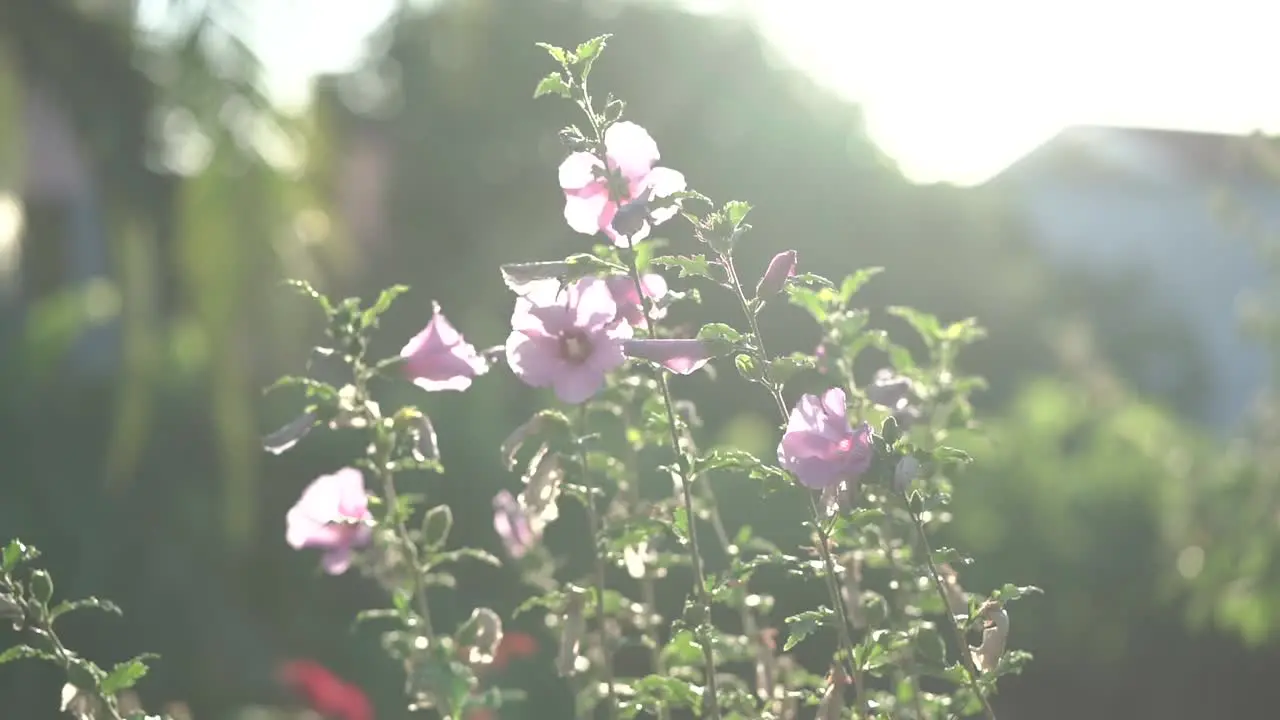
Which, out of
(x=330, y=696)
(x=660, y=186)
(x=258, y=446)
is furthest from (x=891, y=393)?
(x=258, y=446)

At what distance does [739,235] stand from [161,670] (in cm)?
471

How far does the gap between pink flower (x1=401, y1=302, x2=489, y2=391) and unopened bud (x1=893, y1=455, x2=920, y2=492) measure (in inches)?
18.4

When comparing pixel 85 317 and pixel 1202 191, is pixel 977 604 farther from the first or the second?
pixel 1202 191

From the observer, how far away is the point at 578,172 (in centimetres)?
159

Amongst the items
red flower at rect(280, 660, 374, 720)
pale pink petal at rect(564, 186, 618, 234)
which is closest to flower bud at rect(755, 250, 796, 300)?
pale pink petal at rect(564, 186, 618, 234)

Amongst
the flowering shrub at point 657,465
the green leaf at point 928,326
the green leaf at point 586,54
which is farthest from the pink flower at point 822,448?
the green leaf at point 928,326

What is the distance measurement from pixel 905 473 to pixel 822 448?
86 mm

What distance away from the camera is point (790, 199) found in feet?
53.1

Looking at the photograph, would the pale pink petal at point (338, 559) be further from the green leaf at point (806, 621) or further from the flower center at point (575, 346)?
the green leaf at point (806, 621)

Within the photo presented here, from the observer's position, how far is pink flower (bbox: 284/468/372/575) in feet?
6.00

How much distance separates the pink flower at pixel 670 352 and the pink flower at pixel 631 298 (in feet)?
0.44

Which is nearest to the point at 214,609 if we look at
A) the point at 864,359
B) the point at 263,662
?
the point at 263,662

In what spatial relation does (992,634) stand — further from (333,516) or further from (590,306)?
(333,516)

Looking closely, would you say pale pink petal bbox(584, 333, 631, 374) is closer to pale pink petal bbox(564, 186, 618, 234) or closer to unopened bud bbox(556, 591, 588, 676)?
pale pink petal bbox(564, 186, 618, 234)
